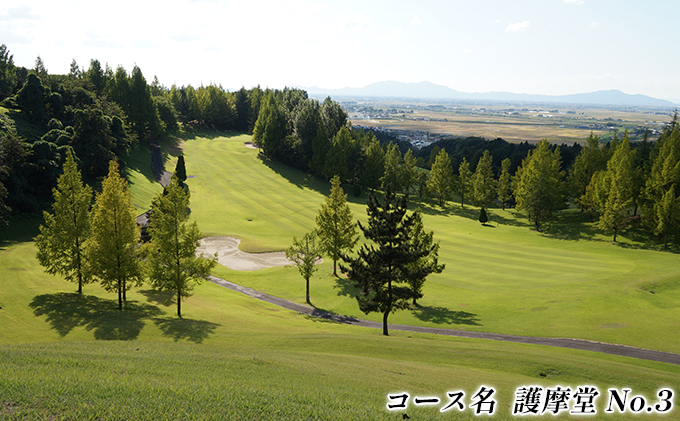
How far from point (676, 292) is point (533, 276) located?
12.2 meters

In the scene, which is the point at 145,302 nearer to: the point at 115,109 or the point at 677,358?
the point at 677,358

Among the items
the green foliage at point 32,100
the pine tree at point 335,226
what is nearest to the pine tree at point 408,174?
the pine tree at point 335,226

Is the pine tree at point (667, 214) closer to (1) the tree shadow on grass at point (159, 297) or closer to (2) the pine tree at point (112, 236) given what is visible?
(1) the tree shadow on grass at point (159, 297)

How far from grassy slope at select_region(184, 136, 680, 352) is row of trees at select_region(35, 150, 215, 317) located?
14.3m

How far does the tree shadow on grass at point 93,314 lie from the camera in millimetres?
26328

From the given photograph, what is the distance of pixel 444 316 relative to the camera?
35.0 metres

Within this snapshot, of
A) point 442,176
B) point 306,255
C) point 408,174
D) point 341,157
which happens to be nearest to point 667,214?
point 442,176

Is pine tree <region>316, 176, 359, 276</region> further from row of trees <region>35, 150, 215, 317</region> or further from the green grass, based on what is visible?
row of trees <region>35, 150, 215, 317</region>

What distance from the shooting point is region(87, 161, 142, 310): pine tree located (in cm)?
2945

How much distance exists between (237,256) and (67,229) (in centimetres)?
2347

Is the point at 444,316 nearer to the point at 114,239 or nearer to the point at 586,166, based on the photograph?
the point at 114,239

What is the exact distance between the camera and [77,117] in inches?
2613

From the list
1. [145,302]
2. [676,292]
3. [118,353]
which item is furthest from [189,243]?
[676,292]

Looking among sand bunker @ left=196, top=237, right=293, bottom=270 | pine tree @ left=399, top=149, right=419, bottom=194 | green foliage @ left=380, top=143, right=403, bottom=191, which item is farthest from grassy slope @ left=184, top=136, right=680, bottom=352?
green foliage @ left=380, top=143, right=403, bottom=191
